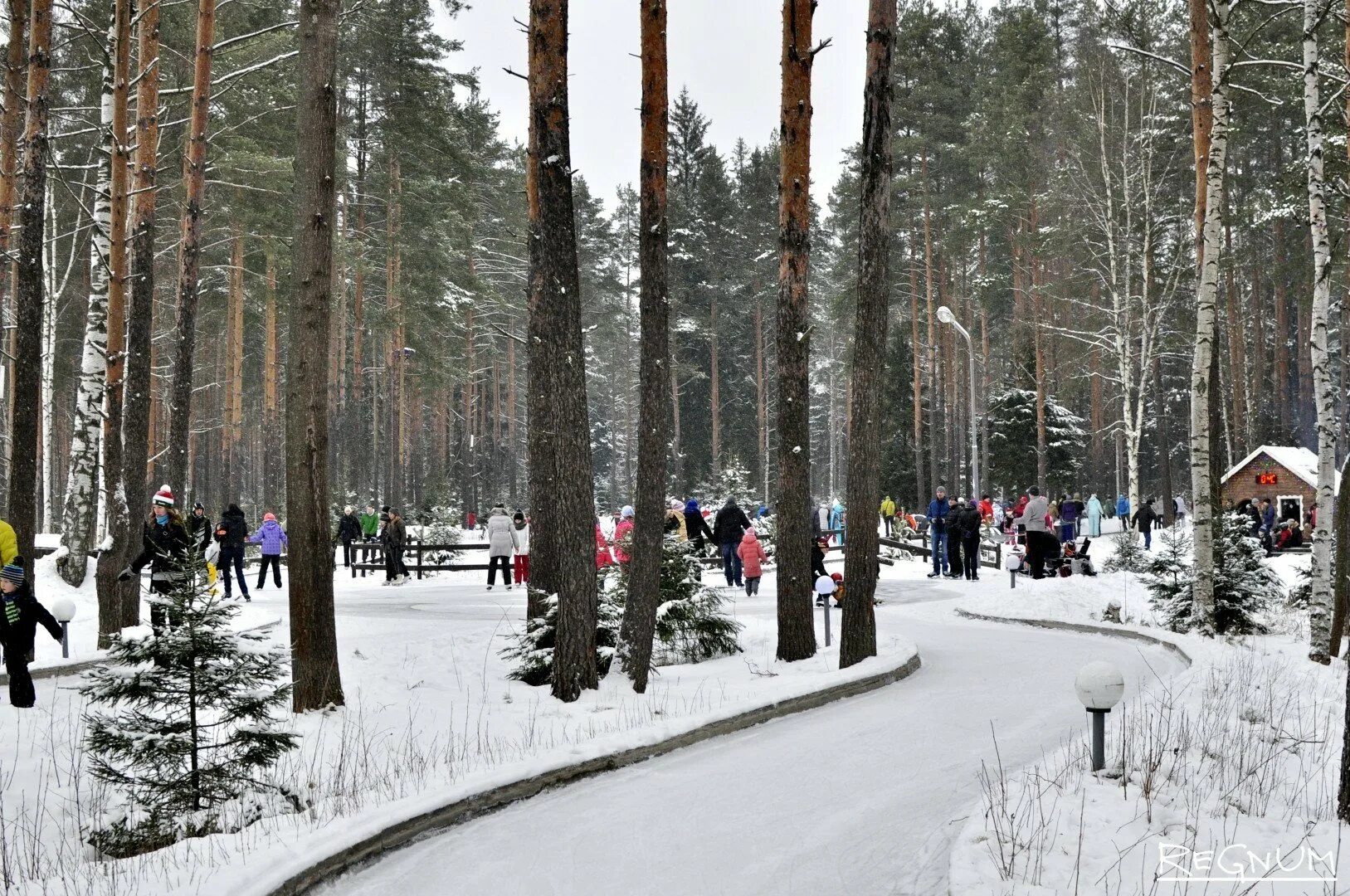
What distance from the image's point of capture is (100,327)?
667 inches

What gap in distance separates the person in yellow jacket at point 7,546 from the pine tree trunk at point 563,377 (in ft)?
16.8

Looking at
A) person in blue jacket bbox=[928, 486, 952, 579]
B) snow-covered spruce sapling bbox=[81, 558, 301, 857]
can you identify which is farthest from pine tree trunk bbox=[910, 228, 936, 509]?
snow-covered spruce sapling bbox=[81, 558, 301, 857]

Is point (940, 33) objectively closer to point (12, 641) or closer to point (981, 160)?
point (981, 160)

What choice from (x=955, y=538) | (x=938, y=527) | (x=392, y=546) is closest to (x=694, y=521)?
(x=938, y=527)

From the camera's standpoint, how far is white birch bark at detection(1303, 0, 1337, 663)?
1269 cm

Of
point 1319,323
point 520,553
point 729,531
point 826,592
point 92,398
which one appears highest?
point 1319,323

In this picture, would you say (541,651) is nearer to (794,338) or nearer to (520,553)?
(794,338)

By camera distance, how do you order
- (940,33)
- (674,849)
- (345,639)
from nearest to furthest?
(674,849), (345,639), (940,33)

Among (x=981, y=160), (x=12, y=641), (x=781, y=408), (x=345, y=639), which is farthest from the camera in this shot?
(x=981, y=160)

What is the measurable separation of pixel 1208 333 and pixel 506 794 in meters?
11.6

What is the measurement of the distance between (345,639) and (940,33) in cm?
3622

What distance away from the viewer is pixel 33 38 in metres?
13.4

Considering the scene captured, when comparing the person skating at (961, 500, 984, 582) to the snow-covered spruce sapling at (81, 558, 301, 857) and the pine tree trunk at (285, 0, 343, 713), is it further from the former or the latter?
the snow-covered spruce sapling at (81, 558, 301, 857)

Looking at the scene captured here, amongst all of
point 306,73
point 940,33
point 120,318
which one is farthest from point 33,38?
point 940,33
